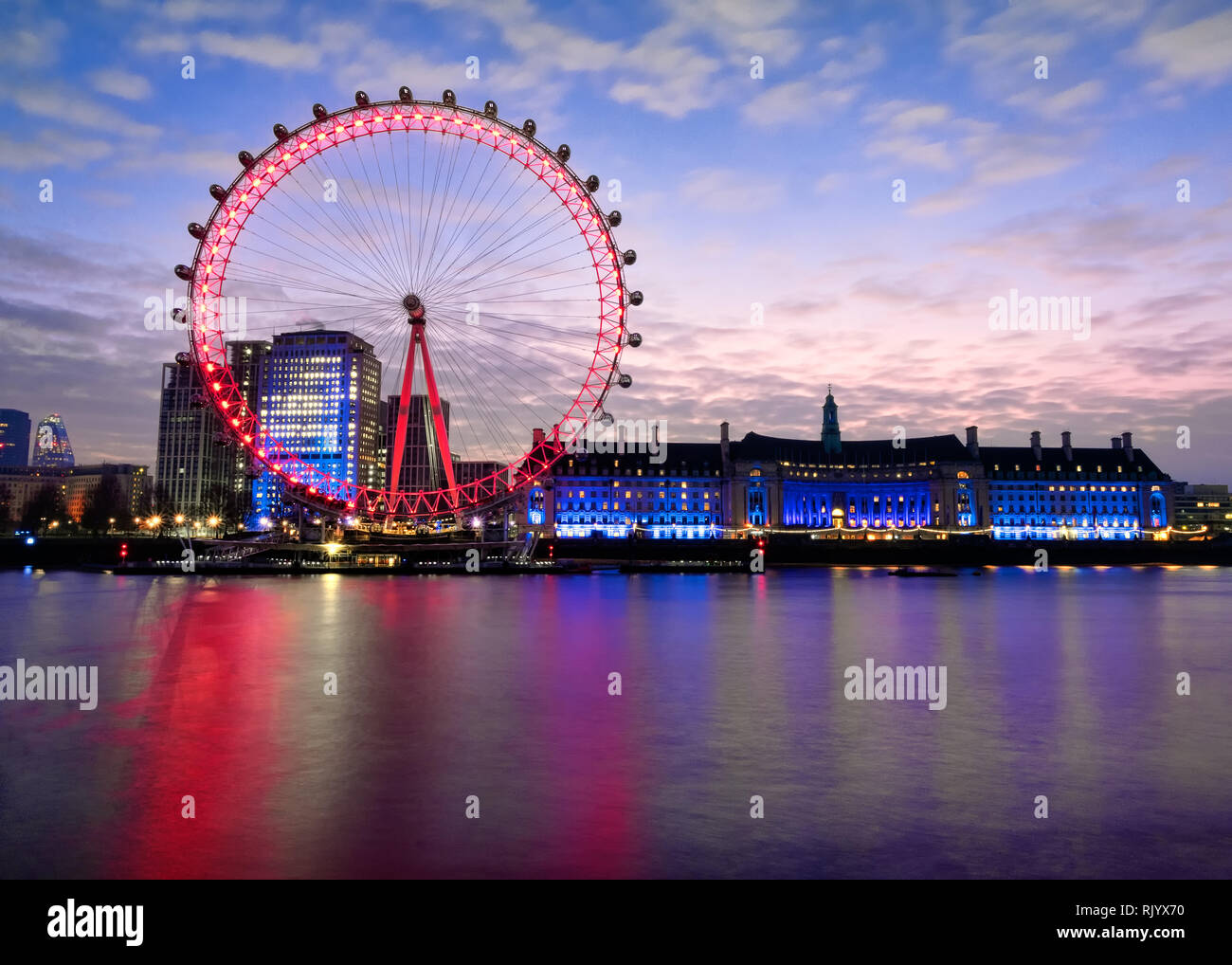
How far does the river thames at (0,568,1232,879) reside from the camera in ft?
29.8

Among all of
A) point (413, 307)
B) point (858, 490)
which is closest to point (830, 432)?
point (858, 490)

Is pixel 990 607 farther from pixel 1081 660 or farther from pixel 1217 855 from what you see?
pixel 1217 855

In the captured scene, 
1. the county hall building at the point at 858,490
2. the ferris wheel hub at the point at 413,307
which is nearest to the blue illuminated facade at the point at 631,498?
the county hall building at the point at 858,490

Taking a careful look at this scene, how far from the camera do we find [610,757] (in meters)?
13.2

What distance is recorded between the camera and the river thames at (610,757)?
9.09 metres

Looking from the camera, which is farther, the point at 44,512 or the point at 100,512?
the point at 44,512

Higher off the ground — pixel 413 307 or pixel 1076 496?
pixel 413 307

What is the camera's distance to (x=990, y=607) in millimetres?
44188

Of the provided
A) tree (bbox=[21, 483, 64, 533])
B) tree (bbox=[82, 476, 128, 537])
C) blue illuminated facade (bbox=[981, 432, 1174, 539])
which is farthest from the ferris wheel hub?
blue illuminated facade (bbox=[981, 432, 1174, 539])
